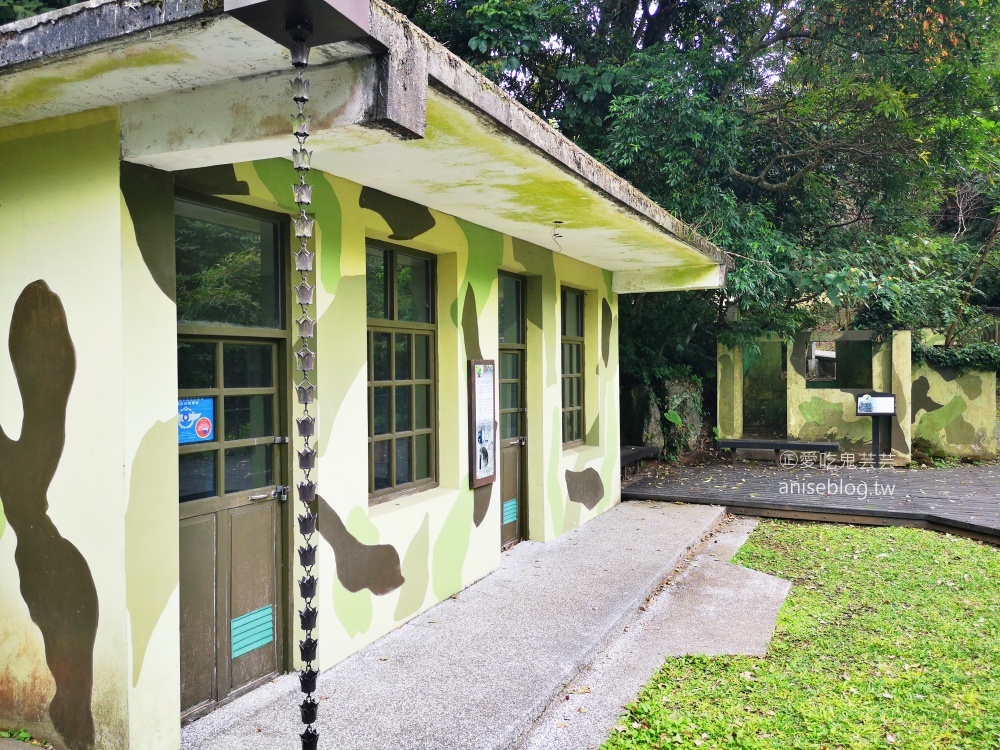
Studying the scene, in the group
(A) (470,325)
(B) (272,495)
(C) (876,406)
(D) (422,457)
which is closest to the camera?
(B) (272,495)

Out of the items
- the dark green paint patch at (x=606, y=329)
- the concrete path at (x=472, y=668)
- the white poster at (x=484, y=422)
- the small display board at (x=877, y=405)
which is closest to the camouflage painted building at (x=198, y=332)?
the concrete path at (x=472, y=668)

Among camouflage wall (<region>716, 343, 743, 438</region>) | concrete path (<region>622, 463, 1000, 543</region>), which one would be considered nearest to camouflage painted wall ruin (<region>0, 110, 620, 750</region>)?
concrete path (<region>622, 463, 1000, 543</region>)

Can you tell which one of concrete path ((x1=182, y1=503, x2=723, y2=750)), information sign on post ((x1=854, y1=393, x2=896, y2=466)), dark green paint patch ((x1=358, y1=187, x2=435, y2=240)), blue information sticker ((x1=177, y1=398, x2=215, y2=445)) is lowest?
concrete path ((x1=182, y1=503, x2=723, y2=750))

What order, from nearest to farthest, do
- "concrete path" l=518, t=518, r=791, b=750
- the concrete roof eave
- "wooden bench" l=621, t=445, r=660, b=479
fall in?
the concrete roof eave < "concrete path" l=518, t=518, r=791, b=750 < "wooden bench" l=621, t=445, r=660, b=479

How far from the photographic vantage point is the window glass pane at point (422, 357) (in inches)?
210

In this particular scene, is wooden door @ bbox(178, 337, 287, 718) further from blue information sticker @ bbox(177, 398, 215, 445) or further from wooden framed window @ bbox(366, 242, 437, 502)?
wooden framed window @ bbox(366, 242, 437, 502)

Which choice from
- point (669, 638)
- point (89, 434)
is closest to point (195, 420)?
point (89, 434)

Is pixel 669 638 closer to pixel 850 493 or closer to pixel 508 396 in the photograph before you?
pixel 508 396

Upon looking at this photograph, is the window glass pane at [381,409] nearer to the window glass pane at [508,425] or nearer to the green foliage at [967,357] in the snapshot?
the window glass pane at [508,425]

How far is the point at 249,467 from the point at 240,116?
71.6 inches

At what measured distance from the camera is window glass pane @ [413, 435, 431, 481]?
5.26 metres

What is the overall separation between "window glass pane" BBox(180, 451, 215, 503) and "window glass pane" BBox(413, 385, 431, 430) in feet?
6.09

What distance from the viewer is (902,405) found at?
11383mm

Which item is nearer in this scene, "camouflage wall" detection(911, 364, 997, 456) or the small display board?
the small display board
